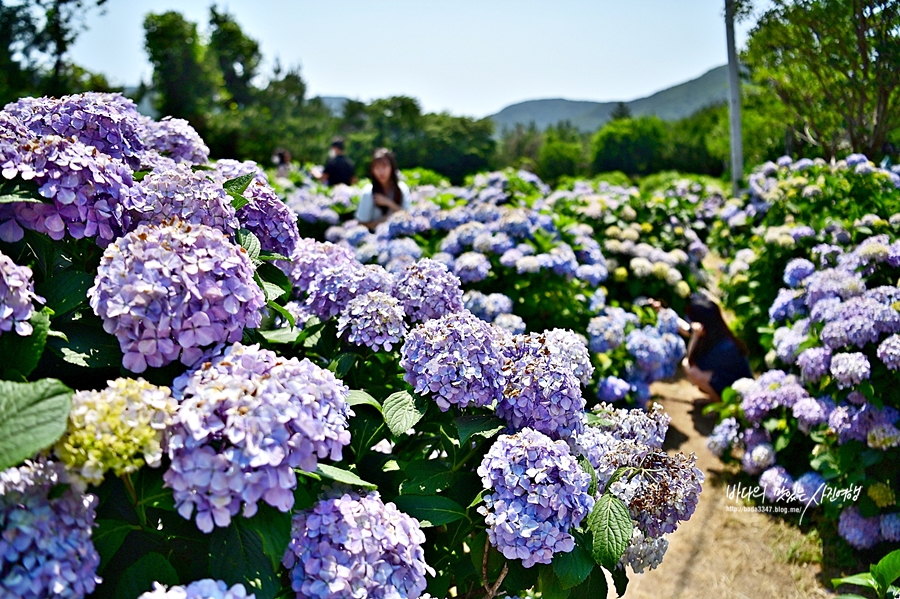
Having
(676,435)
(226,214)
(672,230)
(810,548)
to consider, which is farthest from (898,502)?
(672,230)

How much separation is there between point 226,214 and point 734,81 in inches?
296

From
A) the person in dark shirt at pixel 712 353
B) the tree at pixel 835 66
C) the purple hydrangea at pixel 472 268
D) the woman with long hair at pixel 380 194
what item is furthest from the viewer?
the woman with long hair at pixel 380 194

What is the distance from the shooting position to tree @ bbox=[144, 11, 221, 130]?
25.6m

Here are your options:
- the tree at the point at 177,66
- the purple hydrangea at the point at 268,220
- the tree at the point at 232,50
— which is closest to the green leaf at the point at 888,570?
the purple hydrangea at the point at 268,220

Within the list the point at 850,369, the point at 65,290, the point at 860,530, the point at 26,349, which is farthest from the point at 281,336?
the point at 860,530

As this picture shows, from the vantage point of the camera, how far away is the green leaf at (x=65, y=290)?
1.12 m

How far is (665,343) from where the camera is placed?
14.3ft

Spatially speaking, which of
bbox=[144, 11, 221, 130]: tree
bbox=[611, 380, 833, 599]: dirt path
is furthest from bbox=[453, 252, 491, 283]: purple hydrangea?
bbox=[144, 11, 221, 130]: tree

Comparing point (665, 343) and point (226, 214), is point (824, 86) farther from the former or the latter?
point (226, 214)

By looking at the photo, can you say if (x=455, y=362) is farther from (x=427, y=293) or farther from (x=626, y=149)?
(x=626, y=149)

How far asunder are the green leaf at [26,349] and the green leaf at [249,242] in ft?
1.40

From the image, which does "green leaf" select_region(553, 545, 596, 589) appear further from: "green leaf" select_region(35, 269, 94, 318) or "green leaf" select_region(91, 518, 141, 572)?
"green leaf" select_region(35, 269, 94, 318)

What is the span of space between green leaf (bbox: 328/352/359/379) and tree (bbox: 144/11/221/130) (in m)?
26.4

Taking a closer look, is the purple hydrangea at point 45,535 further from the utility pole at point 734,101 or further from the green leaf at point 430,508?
the utility pole at point 734,101
